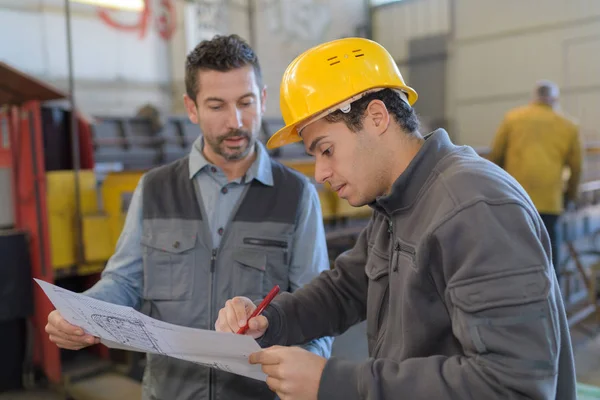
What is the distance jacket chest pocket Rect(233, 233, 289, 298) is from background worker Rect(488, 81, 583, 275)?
327 cm

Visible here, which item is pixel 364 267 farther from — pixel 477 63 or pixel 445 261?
pixel 477 63

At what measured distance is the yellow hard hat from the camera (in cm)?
97

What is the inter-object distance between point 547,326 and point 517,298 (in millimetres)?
64

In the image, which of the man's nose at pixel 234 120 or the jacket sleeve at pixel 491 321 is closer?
the jacket sleeve at pixel 491 321

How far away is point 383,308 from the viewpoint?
3.32 ft

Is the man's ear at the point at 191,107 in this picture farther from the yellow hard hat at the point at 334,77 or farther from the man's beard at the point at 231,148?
the yellow hard hat at the point at 334,77

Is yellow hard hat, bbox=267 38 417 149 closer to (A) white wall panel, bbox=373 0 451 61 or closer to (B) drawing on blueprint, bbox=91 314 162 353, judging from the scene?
(B) drawing on blueprint, bbox=91 314 162 353

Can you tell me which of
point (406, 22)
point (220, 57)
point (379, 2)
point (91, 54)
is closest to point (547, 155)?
point (220, 57)

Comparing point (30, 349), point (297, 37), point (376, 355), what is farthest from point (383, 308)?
point (297, 37)

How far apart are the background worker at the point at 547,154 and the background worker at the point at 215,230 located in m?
3.22

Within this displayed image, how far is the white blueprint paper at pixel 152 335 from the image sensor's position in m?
0.95

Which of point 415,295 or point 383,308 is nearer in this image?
point 415,295

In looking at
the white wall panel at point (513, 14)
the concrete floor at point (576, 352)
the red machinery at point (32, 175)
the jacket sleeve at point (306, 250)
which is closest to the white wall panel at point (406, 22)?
the white wall panel at point (513, 14)

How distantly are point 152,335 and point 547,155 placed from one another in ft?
12.9
